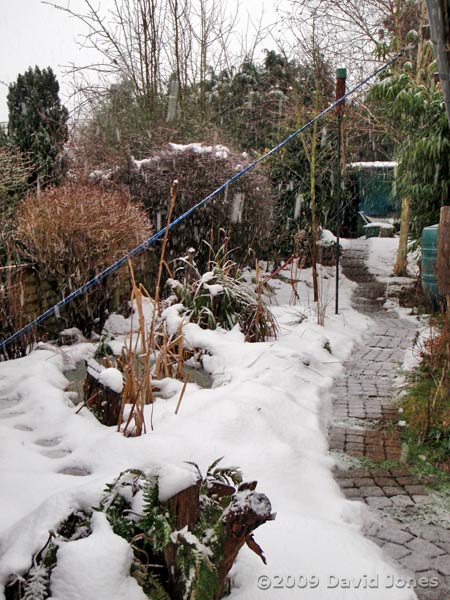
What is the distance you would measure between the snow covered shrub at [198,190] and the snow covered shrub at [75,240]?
1801 millimetres

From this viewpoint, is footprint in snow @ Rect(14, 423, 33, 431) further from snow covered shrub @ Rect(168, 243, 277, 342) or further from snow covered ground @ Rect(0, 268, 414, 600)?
snow covered shrub @ Rect(168, 243, 277, 342)

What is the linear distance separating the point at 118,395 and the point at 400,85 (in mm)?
7027

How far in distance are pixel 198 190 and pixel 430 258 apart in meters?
3.10

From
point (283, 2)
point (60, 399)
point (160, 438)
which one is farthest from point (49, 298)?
point (283, 2)

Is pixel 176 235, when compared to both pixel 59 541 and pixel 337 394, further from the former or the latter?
pixel 59 541

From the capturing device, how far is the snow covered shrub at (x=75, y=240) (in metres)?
5.47

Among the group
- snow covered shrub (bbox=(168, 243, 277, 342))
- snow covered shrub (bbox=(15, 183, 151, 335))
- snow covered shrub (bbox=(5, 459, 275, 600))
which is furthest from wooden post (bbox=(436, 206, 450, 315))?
snow covered shrub (bbox=(15, 183, 151, 335))

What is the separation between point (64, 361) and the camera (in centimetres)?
477

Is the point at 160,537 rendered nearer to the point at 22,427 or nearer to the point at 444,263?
the point at 22,427

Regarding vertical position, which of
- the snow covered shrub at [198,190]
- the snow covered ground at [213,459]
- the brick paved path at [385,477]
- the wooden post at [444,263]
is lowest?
the brick paved path at [385,477]

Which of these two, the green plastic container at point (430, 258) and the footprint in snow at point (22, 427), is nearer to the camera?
the footprint in snow at point (22, 427)

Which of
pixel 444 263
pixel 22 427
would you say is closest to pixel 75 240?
pixel 22 427

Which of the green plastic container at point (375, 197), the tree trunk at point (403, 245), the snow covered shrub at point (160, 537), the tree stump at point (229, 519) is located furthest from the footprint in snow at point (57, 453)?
the green plastic container at point (375, 197)

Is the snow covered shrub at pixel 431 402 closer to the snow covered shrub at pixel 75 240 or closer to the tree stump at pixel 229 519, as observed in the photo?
the tree stump at pixel 229 519
